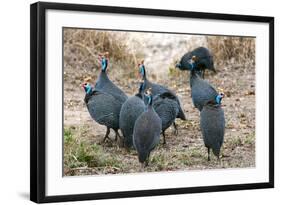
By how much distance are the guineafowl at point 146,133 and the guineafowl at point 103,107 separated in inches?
4.5

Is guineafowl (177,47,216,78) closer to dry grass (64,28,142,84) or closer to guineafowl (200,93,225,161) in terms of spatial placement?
guineafowl (200,93,225,161)

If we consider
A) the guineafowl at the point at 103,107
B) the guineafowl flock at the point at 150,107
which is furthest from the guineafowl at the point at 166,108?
the guineafowl at the point at 103,107

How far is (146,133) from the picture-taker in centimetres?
391

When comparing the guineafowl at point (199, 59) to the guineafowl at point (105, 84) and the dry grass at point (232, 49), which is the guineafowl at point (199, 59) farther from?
the guineafowl at point (105, 84)

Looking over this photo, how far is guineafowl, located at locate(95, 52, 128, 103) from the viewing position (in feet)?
12.7

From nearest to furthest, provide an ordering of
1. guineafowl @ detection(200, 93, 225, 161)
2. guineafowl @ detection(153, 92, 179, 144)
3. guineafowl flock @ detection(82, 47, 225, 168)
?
guineafowl flock @ detection(82, 47, 225, 168) < guineafowl @ detection(153, 92, 179, 144) < guineafowl @ detection(200, 93, 225, 161)

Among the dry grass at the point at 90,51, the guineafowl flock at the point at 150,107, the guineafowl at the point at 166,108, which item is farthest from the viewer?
the guineafowl at the point at 166,108

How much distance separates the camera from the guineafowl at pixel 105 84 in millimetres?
3877

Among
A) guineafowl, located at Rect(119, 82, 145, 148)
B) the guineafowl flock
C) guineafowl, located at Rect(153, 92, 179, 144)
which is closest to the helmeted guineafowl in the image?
the guineafowl flock

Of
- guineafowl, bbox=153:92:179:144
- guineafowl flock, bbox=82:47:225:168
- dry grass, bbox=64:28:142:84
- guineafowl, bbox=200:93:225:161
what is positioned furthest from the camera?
guineafowl, bbox=200:93:225:161

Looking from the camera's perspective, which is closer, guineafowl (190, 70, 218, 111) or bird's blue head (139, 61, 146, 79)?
bird's blue head (139, 61, 146, 79)

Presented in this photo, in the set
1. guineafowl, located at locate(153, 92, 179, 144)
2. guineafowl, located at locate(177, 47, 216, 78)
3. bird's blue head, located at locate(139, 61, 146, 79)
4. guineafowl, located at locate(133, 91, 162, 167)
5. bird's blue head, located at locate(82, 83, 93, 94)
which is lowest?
guineafowl, located at locate(133, 91, 162, 167)

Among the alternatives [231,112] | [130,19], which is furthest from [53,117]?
[231,112]

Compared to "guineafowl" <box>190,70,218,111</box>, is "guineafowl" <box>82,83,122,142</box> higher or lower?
lower
